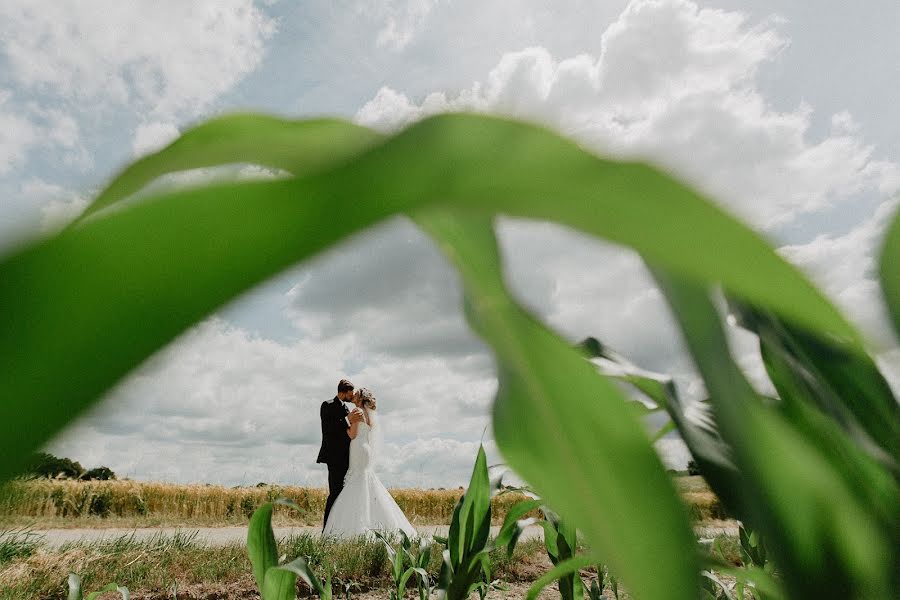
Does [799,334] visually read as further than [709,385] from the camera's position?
Result: Yes

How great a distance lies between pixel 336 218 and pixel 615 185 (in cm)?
6

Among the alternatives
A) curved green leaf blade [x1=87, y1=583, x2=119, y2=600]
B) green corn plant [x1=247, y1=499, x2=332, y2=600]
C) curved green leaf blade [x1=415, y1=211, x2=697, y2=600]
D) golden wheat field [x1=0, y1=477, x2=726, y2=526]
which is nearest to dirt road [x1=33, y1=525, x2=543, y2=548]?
golden wheat field [x1=0, y1=477, x2=726, y2=526]

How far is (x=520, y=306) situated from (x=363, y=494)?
697 cm

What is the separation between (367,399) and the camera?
7.22 metres

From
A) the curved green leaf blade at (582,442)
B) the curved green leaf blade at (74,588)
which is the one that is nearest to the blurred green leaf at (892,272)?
the curved green leaf blade at (582,442)

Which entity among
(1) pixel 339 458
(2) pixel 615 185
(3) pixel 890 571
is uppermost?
(1) pixel 339 458

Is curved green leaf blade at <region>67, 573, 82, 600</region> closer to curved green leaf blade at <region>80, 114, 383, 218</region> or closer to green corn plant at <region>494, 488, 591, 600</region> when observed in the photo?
green corn plant at <region>494, 488, 591, 600</region>

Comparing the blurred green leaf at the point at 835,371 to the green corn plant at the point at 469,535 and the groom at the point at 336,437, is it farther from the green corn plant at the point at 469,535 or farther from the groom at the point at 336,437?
the groom at the point at 336,437

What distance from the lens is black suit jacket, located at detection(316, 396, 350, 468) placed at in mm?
7090

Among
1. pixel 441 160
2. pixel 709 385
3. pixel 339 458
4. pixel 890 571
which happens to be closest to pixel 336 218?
pixel 441 160

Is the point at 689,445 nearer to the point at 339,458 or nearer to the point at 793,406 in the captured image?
the point at 793,406

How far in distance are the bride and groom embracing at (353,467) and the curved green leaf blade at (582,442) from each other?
667 centimetres

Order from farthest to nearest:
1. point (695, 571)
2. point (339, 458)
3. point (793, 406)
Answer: point (339, 458), point (793, 406), point (695, 571)

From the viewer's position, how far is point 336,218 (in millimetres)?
119
